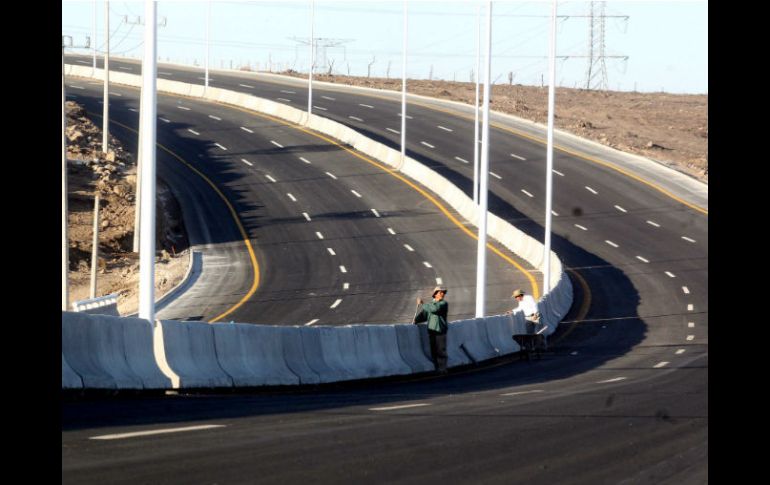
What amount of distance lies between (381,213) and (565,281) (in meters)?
18.2

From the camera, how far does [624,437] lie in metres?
Result: 13.0

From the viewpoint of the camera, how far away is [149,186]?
19203mm

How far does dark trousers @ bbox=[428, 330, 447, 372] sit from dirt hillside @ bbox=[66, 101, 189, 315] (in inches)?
871

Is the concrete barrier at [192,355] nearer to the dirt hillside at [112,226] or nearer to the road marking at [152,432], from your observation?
the road marking at [152,432]

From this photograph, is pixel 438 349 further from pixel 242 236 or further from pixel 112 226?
pixel 112 226

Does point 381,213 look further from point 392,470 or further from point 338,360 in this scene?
point 392,470

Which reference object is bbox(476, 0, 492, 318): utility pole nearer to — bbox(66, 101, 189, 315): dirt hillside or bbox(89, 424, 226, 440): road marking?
bbox(66, 101, 189, 315): dirt hillside

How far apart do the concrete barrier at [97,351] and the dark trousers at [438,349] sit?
8937 mm

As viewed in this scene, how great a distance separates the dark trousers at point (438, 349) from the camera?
2405 cm

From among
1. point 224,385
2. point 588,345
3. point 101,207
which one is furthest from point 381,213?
point 224,385

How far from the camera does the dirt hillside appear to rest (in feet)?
164

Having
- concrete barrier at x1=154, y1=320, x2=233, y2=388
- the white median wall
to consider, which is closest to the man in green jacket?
the white median wall

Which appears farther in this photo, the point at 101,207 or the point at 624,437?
the point at 101,207
